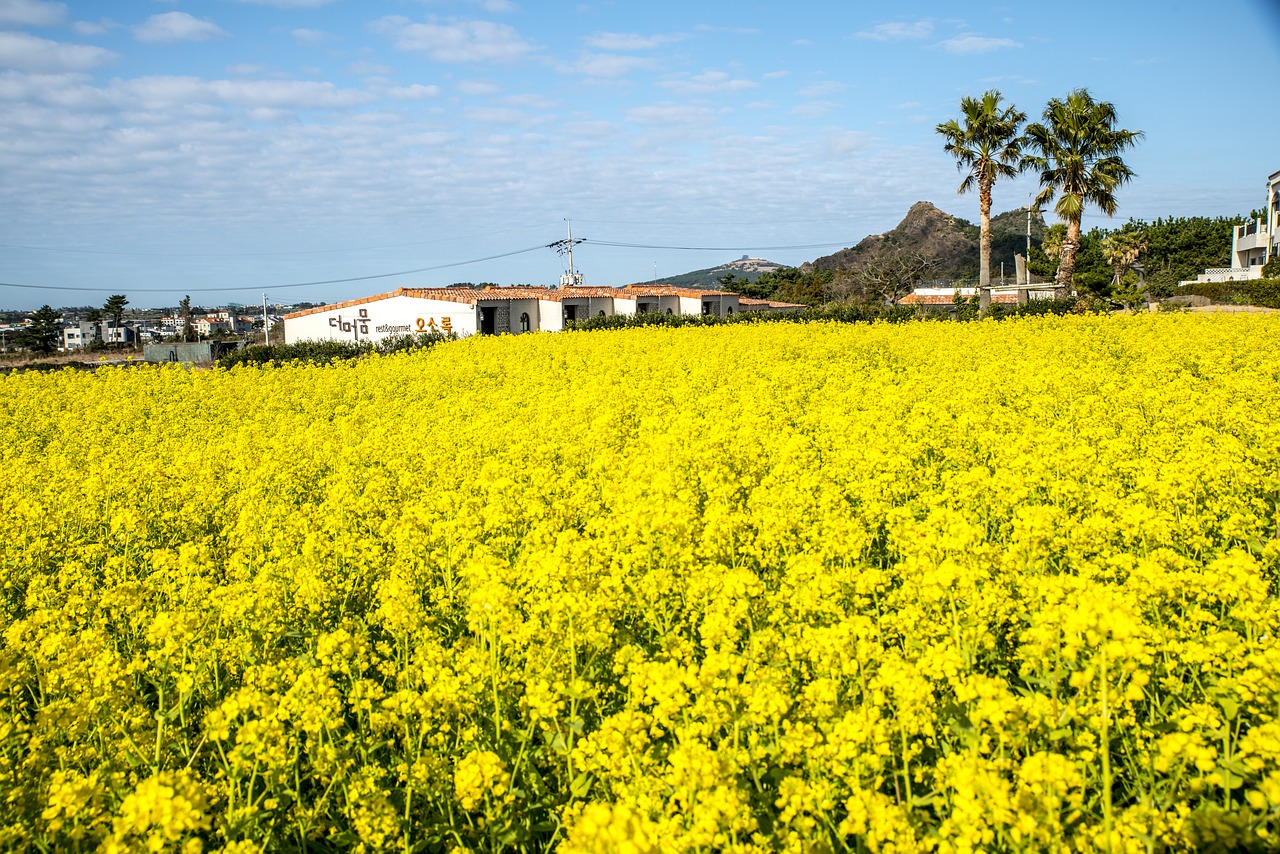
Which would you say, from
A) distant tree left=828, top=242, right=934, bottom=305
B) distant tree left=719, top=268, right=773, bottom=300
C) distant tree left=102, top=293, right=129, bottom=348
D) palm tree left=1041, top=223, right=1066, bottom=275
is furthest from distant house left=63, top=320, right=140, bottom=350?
palm tree left=1041, top=223, right=1066, bottom=275

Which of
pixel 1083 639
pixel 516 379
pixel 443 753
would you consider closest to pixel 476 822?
pixel 443 753

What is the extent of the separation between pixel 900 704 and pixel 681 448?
16.2ft

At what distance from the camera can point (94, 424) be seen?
13.4 meters

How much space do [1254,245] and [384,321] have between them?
259ft

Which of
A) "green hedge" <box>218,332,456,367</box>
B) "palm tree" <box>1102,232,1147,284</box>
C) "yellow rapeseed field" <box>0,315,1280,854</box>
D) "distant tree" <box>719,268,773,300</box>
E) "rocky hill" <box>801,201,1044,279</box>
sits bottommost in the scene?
"yellow rapeseed field" <box>0,315,1280,854</box>

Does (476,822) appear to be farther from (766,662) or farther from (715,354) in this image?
(715,354)

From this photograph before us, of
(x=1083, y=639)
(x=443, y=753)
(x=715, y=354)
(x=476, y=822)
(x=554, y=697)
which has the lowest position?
(x=476, y=822)

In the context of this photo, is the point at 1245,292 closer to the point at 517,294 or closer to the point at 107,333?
the point at 517,294

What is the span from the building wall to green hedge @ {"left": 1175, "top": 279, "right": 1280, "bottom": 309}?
4370cm

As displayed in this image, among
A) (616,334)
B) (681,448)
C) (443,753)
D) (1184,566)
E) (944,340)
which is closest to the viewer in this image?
(443,753)

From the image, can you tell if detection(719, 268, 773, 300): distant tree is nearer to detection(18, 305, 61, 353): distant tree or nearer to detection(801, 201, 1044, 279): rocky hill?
detection(801, 201, 1044, 279): rocky hill

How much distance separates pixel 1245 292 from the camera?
170ft

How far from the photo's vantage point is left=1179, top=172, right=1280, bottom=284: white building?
71.4 meters

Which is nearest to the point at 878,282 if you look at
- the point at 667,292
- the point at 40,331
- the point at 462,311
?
the point at 667,292
